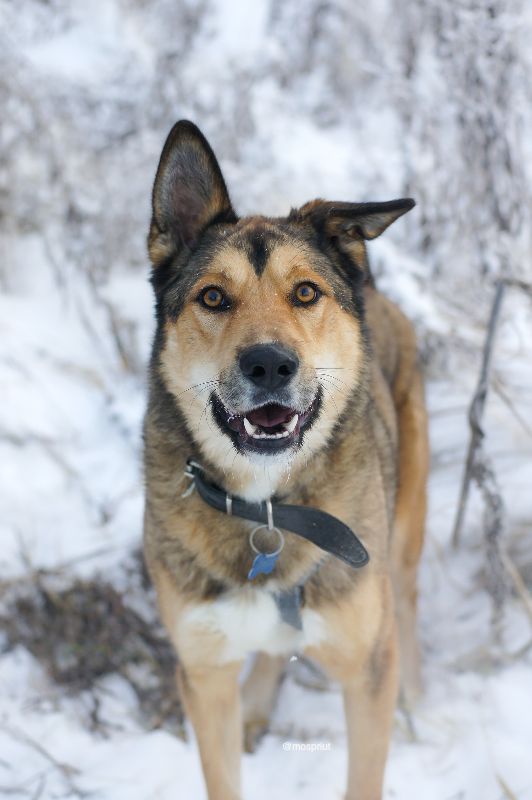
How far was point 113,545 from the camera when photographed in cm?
345

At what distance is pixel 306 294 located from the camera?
212 centimetres

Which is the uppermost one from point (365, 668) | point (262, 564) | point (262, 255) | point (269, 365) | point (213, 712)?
point (262, 255)

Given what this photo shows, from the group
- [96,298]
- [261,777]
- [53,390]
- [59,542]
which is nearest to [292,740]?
[261,777]

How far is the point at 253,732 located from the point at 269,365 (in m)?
1.88

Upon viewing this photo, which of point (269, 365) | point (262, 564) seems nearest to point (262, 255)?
point (269, 365)

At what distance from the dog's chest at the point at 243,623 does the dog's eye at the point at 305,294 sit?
819 millimetres

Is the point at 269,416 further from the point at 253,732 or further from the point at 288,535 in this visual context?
the point at 253,732

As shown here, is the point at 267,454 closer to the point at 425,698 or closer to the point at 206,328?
the point at 206,328

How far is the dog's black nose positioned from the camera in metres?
1.80

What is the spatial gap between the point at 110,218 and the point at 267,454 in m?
3.46

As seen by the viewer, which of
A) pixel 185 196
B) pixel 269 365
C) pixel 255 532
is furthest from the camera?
pixel 185 196

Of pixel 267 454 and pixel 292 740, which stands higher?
pixel 267 454

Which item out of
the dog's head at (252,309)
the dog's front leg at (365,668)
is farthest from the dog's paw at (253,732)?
the dog's head at (252,309)

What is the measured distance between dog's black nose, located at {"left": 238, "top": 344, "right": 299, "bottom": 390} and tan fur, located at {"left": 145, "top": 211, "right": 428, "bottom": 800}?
0.12 m
